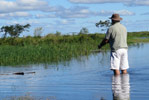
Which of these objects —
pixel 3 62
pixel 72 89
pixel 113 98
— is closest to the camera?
pixel 113 98

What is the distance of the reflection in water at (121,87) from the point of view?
6.90 metres

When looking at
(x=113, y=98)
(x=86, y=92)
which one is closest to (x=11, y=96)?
(x=86, y=92)

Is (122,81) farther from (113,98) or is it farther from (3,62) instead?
(3,62)

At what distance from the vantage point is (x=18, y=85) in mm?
9602

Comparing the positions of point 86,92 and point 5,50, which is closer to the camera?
point 86,92

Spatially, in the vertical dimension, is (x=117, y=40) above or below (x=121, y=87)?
above

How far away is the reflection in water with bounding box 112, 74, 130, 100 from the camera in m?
6.90

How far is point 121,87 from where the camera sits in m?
8.21

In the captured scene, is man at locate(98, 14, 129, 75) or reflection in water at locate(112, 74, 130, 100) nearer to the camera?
reflection in water at locate(112, 74, 130, 100)

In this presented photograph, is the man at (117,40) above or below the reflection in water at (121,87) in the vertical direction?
above

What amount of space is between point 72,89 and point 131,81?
1800 mm

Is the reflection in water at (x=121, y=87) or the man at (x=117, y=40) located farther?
the man at (x=117, y=40)

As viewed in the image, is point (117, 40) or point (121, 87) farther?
point (117, 40)

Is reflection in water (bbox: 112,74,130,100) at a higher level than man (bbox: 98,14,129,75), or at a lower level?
lower
